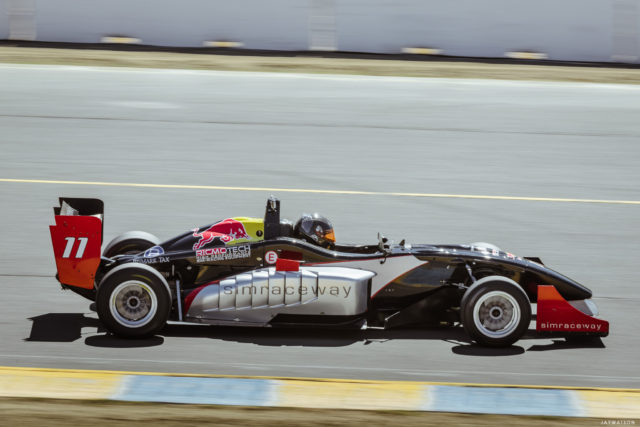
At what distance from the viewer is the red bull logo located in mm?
7809

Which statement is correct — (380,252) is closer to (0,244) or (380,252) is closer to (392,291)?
(392,291)

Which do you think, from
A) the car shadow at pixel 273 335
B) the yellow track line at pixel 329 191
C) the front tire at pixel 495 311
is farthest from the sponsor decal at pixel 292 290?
the yellow track line at pixel 329 191

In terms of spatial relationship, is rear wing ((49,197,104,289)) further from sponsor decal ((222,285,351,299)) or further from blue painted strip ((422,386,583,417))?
blue painted strip ((422,386,583,417))

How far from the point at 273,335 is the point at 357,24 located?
562 inches

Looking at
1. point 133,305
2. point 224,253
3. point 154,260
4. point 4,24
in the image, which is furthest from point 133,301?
point 4,24

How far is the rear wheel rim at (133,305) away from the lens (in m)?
7.31

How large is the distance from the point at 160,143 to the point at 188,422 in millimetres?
9417

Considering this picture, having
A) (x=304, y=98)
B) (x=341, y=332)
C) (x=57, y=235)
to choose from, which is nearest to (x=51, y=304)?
(x=57, y=235)

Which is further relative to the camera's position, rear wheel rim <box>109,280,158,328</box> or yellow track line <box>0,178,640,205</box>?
yellow track line <box>0,178,640,205</box>

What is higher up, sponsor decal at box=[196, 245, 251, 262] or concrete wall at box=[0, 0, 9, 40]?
concrete wall at box=[0, 0, 9, 40]

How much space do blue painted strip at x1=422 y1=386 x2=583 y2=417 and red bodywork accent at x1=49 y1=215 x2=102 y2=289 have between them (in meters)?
2.74

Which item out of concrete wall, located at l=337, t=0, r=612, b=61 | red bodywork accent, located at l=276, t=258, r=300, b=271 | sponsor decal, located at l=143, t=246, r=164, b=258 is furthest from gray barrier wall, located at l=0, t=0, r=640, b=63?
red bodywork accent, located at l=276, t=258, r=300, b=271

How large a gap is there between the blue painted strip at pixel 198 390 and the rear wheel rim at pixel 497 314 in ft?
5.36

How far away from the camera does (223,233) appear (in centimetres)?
788
